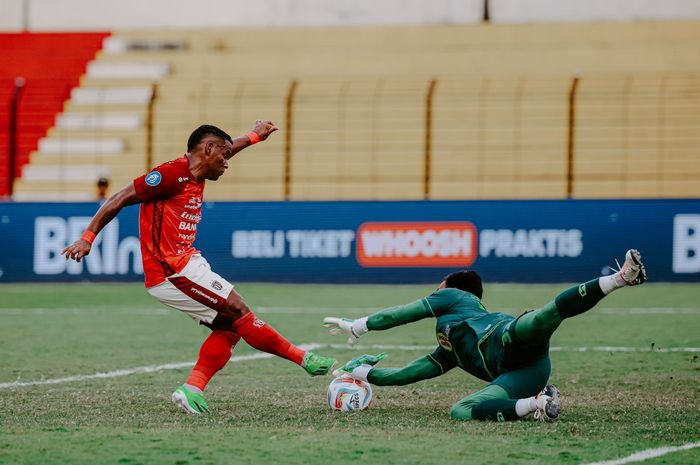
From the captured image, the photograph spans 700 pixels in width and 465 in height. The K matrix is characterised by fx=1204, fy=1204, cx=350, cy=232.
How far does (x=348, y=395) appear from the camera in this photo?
6941 millimetres

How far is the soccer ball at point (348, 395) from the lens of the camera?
692cm

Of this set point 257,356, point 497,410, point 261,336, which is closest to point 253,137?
point 261,336

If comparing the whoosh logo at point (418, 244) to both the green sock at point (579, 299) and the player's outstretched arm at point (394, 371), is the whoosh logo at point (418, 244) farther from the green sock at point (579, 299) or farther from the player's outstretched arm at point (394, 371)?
the green sock at point (579, 299)

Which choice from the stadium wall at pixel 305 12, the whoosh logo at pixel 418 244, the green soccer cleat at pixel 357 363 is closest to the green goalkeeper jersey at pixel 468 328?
the green soccer cleat at pixel 357 363

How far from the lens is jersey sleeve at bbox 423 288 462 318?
689cm

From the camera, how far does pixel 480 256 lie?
63.0 ft

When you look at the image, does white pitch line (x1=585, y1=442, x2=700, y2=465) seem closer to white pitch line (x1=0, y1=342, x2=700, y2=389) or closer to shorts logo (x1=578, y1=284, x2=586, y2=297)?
shorts logo (x1=578, y1=284, x2=586, y2=297)

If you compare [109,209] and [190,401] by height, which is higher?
[109,209]

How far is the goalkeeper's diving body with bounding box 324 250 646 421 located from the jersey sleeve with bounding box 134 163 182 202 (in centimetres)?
119

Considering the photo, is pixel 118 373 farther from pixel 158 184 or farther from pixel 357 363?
pixel 158 184

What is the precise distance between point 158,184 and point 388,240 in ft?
41.6

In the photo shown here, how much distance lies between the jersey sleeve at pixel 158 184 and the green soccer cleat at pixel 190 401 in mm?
1114

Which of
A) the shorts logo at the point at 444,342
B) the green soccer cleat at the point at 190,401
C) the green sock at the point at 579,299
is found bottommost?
the green soccer cleat at the point at 190,401

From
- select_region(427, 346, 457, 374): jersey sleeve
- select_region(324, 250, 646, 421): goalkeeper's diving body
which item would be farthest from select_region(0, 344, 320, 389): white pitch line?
select_region(427, 346, 457, 374): jersey sleeve
